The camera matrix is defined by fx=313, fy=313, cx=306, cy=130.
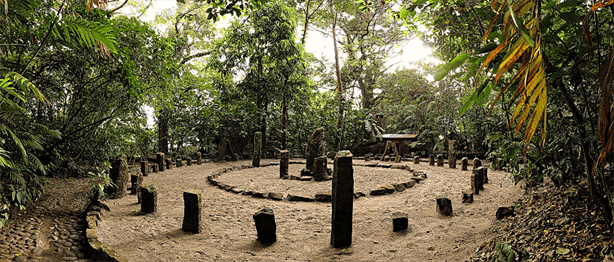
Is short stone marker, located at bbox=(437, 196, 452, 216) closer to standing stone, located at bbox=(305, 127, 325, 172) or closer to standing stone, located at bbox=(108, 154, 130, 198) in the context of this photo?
standing stone, located at bbox=(305, 127, 325, 172)

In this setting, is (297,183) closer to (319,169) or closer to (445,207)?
(319,169)

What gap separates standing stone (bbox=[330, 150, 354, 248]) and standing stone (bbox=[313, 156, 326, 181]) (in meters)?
4.48

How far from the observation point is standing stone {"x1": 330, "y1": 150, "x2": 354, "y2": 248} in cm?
414

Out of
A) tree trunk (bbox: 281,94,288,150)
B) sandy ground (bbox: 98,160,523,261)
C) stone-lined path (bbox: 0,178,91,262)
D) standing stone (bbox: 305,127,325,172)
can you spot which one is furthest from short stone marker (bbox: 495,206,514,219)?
tree trunk (bbox: 281,94,288,150)

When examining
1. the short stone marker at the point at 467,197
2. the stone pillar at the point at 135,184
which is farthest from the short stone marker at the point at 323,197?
the stone pillar at the point at 135,184

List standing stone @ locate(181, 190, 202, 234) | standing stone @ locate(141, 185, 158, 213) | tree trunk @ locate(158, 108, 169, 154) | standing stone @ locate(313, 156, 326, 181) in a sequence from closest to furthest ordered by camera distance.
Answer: standing stone @ locate(181, 190, 202, 234) < standing stone @ locate(141, 185, 158, 213) < standing stone @ locate(313, 156, 326, 181) < tree trunk @ locate(158, 108, 169, 154)

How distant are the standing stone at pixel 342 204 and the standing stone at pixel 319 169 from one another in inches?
177

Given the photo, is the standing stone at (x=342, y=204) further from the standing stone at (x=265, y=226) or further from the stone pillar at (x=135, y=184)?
the stone pillar at (x=135, y=184)

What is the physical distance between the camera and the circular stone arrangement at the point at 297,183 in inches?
277

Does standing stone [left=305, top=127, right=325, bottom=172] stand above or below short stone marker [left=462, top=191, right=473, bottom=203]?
above

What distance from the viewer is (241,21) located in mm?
14797

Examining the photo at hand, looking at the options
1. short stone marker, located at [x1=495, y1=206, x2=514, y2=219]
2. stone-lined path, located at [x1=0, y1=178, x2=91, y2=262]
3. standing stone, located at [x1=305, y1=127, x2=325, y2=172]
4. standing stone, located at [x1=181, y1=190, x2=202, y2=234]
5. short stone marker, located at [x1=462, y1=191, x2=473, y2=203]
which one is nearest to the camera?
stone-lined path, located at [x1=0, y1=178, x2=91, y2=262]

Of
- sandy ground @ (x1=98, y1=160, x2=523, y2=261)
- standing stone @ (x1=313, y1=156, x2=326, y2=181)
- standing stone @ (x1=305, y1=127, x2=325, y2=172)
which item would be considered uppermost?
standing stone @ (x1=305, y1=127, x2=325, y2=172)

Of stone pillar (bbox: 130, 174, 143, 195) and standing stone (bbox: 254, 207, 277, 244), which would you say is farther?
stone pillar (bbox: 130, 174, 143, 195)
